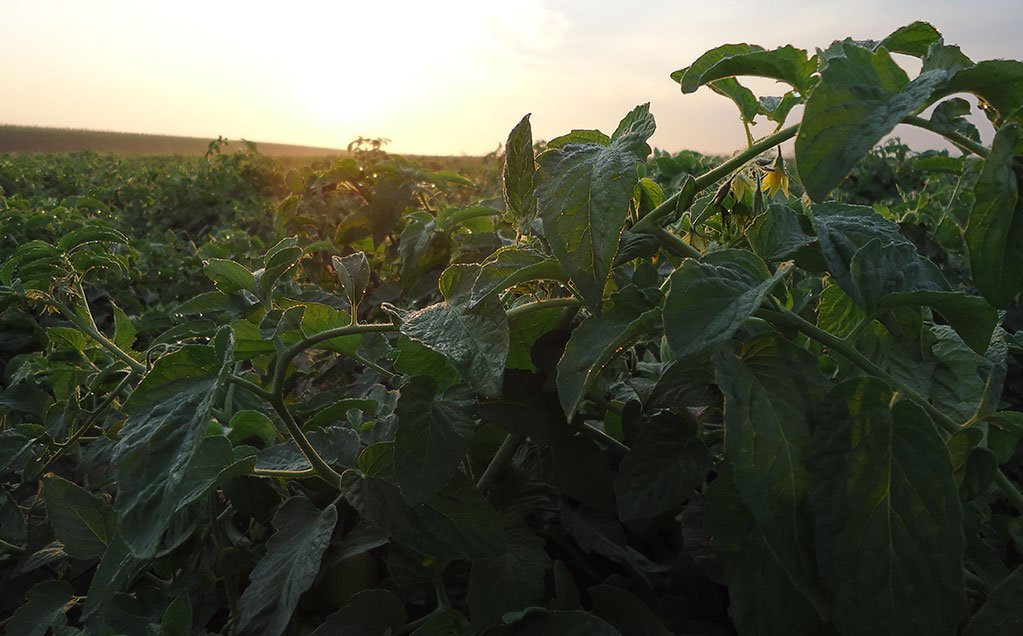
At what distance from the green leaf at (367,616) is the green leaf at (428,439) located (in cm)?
22

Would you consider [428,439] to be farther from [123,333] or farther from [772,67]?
[123,333]

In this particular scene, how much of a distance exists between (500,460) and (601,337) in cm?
32

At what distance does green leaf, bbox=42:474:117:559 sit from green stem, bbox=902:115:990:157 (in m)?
1.14

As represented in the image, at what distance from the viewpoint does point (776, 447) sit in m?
0.63

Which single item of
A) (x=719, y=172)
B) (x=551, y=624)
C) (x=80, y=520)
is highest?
(x=719, y=172)

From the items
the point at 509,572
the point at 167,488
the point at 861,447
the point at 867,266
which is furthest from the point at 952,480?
the point at 167,488

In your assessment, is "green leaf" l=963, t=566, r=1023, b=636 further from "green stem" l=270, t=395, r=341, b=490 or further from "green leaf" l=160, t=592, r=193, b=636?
"green leaf" l=160, t=592, r=193, b=636

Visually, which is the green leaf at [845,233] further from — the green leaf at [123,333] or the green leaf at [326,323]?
the green leaf at [123,333]

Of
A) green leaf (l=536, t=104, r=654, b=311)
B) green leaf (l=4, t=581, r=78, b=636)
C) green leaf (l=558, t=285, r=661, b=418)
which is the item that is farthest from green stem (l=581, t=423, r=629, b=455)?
green leaf (l=4, t=581, r=78, b=636)

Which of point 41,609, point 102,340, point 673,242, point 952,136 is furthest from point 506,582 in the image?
point 102,340

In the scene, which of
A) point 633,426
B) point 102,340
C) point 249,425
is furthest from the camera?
point 102,340

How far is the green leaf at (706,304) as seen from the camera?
583 millimetres

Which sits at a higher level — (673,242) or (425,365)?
(673,242)

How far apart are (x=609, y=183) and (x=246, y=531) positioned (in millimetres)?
839
